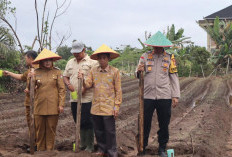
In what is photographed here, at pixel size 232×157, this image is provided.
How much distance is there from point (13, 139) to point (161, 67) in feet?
10.2

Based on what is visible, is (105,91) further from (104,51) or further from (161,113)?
(161,113)

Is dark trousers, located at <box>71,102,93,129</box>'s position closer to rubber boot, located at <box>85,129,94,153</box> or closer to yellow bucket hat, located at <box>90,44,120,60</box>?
rubber boot, located at <box>85,129,94,153</box>

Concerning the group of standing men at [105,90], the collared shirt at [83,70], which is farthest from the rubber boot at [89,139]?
the collared shirt at [83,70]

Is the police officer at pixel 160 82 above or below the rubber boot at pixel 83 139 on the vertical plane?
above

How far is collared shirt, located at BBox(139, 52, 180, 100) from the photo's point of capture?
4.71m

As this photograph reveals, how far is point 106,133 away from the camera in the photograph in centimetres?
463

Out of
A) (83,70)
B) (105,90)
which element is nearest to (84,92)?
(83,70)

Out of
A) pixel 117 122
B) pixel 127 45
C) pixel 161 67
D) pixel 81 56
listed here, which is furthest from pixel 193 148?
pixel 127 45

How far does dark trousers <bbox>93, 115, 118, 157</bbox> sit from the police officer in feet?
1.91

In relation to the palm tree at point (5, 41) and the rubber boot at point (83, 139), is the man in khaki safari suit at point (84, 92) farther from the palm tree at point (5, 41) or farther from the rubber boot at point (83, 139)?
the palm tree at point (5, 41)

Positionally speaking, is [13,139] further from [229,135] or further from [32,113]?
[229,135]

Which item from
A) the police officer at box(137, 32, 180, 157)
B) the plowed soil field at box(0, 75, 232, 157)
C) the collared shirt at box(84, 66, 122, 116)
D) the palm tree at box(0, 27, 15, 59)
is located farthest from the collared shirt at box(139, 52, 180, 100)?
the palm tree at box(0, 27, 15, 59)

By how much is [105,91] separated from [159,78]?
2.68ft

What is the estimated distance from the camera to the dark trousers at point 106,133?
15.1 ft
